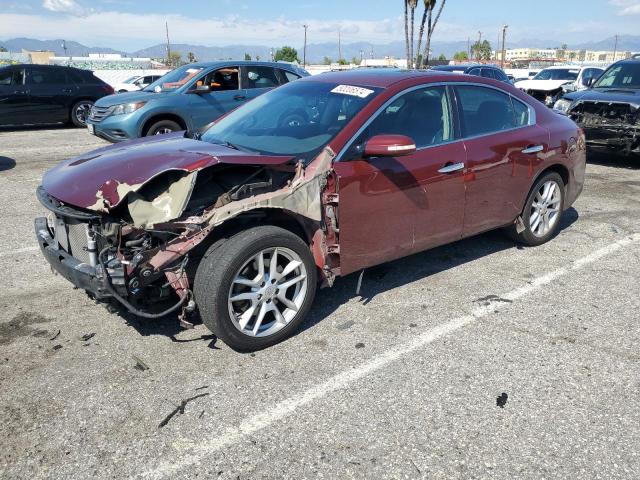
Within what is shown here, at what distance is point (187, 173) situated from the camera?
10.9 feet

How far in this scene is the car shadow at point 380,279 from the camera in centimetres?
379

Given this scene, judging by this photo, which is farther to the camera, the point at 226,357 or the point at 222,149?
the point at 222,149

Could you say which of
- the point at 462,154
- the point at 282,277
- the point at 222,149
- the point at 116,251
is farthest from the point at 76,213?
the point at 462,154

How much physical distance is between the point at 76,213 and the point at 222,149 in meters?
1.05

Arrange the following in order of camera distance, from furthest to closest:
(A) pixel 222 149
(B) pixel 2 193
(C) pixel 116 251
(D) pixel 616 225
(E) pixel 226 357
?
(B) pixel 2 193 → (D) pixel 616 225 → (A) pixel 222 149 → (E) pixel 226 357 → (C) pixel 116 251

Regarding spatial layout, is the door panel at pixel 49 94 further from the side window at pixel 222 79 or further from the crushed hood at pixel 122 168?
the crushed hood at pixel 122 168

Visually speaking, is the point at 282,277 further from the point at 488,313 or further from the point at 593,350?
the point at 593,350

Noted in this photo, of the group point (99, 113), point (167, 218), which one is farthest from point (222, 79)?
point (167, 218)

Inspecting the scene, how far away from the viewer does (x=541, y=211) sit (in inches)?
212

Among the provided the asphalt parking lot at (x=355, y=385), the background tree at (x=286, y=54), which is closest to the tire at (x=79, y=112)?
the asphalt parking lot at (x=355, y=385)

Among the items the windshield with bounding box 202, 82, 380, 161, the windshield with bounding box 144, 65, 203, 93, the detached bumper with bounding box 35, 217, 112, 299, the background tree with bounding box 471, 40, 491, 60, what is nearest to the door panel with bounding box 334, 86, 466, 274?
the windshield with bounding box 202, 82, 380, 161

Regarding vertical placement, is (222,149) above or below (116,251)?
above

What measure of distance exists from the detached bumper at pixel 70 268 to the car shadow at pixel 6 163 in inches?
248

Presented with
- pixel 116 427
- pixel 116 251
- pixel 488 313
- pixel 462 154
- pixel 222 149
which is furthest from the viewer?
pixel 462 154
